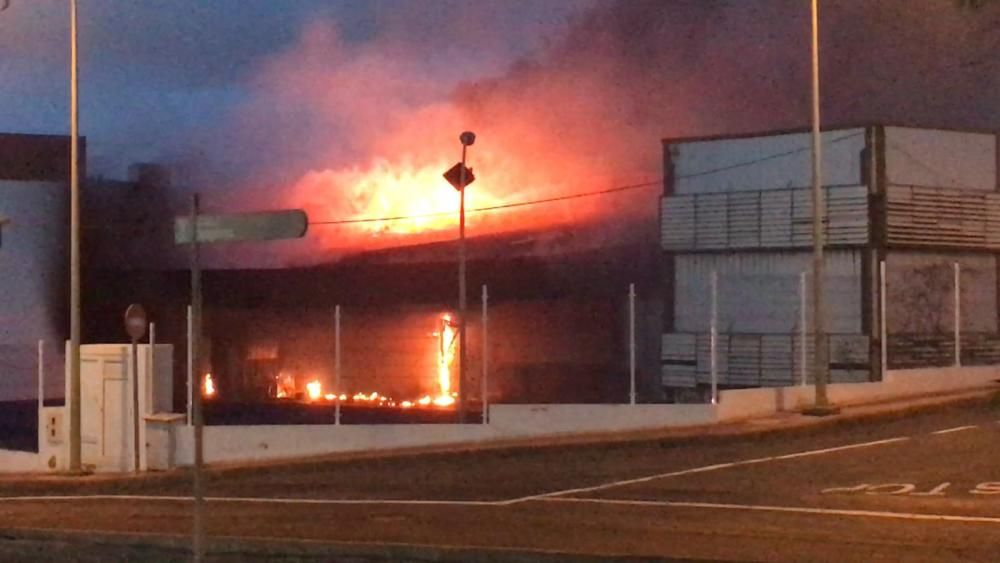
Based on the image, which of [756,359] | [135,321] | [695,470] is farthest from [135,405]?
[756,359]

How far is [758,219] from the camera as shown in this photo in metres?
35.1

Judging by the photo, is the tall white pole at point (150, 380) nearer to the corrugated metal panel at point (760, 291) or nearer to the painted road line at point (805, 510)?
the painted road line at point (805, 510)

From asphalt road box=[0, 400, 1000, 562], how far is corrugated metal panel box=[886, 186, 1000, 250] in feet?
29.4

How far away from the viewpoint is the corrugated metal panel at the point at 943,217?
33531 mm

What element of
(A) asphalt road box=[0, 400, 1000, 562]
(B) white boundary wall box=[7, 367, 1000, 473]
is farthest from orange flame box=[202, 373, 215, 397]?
(A) asphalt road box=[0, 400, 1000, 562]

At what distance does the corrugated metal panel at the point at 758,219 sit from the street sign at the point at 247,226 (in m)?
24.5

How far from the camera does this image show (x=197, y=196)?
11094mm

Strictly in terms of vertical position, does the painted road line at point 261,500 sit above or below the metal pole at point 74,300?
below

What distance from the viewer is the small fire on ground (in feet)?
108

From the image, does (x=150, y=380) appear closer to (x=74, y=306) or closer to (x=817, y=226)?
Result: (x=74, y=306)

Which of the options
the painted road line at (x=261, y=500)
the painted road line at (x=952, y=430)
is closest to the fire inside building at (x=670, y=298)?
the painted road line at (x=952, y=430)

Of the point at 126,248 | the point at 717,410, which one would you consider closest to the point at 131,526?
the point at 717,410

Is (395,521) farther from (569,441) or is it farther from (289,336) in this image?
(289,336)

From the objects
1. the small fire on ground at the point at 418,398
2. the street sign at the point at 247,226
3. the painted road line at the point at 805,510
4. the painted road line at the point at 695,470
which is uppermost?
the street sign at the point at 247,226
